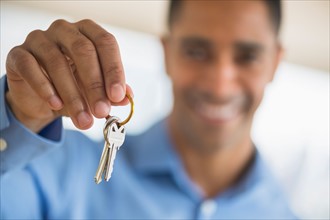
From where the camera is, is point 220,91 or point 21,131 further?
point 220,91

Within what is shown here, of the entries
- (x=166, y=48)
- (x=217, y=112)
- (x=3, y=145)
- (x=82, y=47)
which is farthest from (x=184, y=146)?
(x=82, y=47)

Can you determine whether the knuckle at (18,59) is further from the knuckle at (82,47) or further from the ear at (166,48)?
→ the ear at (166,48)

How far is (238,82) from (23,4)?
71 cm

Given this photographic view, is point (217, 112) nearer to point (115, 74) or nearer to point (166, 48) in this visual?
point (166, 48)

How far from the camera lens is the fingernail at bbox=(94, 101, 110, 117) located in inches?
16.5

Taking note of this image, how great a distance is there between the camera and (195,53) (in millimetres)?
1148

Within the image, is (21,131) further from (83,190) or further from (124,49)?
(124,49)

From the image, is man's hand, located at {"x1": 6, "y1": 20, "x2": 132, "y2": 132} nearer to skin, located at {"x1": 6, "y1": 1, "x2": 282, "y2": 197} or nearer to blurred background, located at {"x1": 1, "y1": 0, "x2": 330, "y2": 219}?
skin, located at {"x1": 6, "y1": 1, "x2": 282, "y2": 197}

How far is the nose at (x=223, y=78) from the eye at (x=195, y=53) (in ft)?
0.10

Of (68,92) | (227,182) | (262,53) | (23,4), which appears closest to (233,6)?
(262,53)

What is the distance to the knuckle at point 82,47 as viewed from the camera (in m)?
0.46

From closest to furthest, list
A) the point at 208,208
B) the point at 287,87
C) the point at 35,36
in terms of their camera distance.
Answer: the point at 35,36
the point at 208,208
the point at 287,87

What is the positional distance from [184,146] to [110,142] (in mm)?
753

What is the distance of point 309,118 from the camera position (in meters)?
1.61
